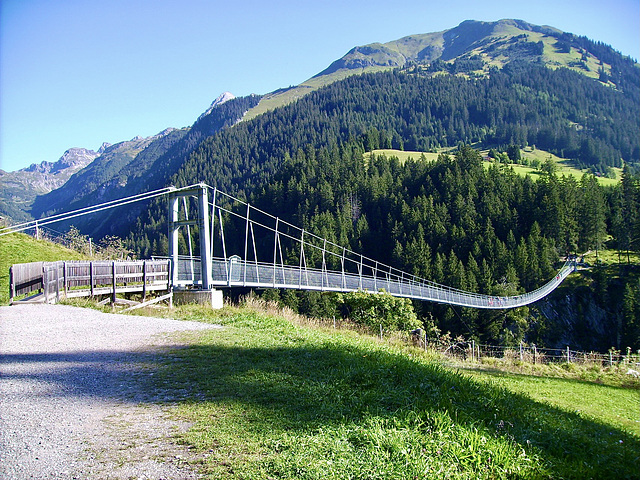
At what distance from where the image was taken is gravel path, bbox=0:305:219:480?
2783 mm

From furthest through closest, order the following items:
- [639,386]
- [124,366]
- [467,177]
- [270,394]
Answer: [467,177]
[639,386]
[124,366]
[270,394]

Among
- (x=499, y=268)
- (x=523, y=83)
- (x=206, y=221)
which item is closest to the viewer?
(x=206, y=221)

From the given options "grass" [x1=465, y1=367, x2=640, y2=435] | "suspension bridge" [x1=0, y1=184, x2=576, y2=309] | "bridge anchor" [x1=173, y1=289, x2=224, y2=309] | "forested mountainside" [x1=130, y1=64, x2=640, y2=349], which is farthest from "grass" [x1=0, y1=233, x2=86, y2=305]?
"forested mountainside" [x1=130, y1=64, x2=640, y2=349]

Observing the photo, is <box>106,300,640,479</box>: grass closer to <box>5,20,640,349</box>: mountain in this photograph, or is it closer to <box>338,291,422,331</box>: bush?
<box>338,291,422,331</box>: bush

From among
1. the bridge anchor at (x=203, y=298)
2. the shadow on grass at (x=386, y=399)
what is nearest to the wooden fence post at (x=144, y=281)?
the bridge anchor at (x=203, y=298)

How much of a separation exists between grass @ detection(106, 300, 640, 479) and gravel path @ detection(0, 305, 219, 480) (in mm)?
245

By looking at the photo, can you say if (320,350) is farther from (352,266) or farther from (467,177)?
(467,177)

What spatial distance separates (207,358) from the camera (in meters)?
5.48

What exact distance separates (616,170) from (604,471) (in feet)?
442

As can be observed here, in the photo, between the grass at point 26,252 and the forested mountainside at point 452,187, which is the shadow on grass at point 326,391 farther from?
the forested mountainside at point 452,187

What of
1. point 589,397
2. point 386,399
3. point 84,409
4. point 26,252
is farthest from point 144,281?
point 589,397

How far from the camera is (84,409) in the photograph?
3.75 metres

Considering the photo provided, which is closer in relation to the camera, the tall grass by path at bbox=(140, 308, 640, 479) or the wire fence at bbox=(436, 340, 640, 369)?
the tall grass by path at bbox=(140, 308, 640, 479)

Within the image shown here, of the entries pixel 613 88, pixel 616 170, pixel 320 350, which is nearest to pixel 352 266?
pixel 320 350
